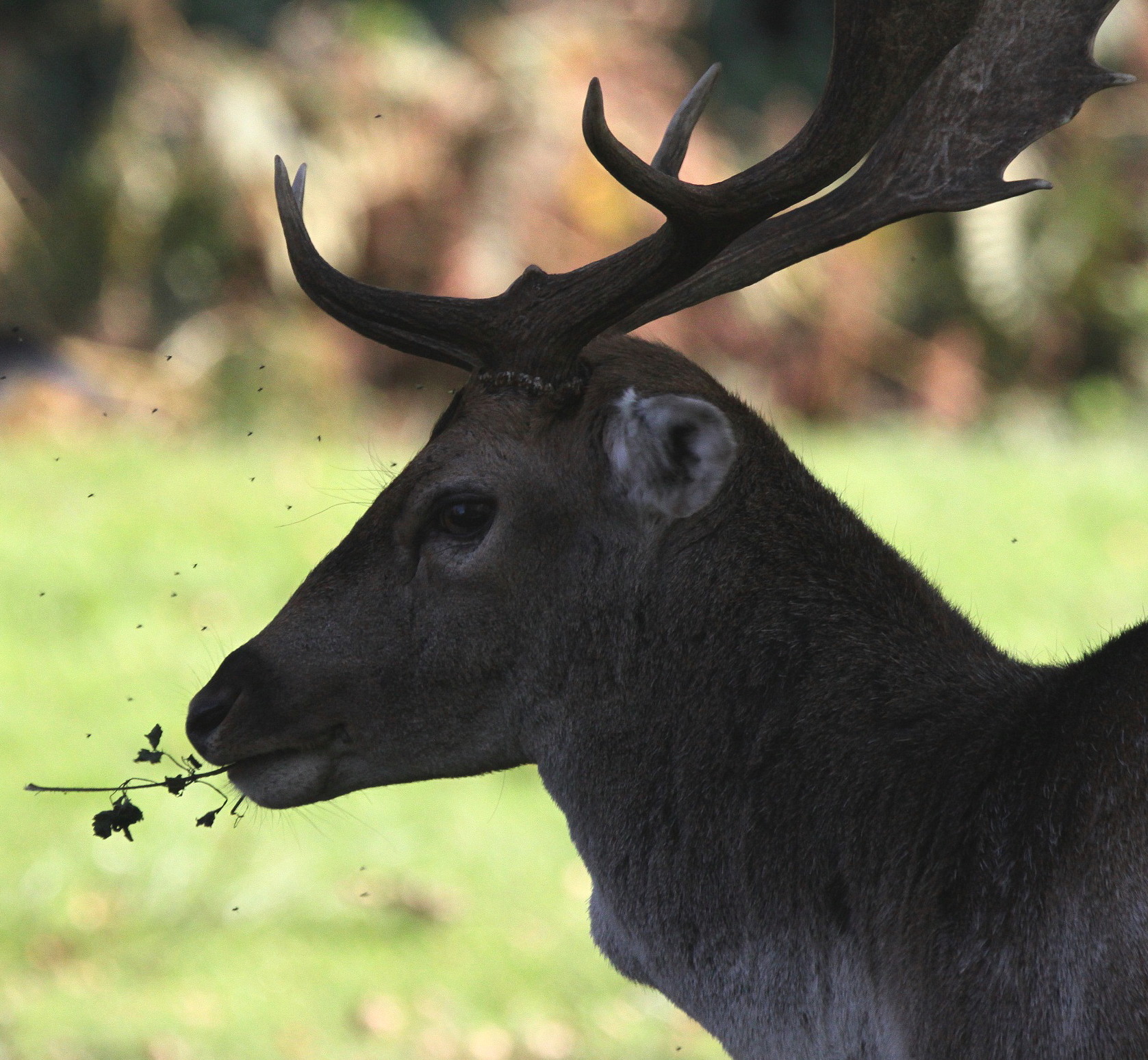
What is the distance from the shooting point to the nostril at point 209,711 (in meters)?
3.06

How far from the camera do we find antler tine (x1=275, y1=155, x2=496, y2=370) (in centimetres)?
312

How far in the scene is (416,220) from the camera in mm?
13195

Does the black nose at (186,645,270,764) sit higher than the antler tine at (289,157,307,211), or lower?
lower

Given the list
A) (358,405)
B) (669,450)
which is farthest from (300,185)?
(358,405)

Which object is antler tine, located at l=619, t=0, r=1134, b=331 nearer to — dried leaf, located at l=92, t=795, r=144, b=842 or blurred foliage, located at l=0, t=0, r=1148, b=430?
dried leaf, located at l=92, t=795, r=144, b=842

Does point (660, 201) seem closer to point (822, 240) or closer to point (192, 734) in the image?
point (822, 240)

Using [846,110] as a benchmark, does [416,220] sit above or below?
above

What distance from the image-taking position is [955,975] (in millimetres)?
2535

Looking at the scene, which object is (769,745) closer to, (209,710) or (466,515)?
(466,515)

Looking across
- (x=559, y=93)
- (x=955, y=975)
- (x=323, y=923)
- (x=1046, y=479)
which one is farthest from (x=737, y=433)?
(x=559, y=93)

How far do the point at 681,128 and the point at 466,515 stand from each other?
1064mm

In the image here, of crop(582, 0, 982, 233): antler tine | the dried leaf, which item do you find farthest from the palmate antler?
the dried leaf

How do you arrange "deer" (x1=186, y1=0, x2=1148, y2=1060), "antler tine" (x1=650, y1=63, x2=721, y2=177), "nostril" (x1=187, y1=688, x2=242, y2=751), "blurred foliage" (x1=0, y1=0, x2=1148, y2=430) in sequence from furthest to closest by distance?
"blurred foliage" (x1=0, y1=0, x2=1148, y2=430), "antler tine" (x1=650, y1=63, x2=721, y2=177), "nostril" (x1=187, y1=688, x2=242, y2=751), "deer" (x1=186, y1=0, x2=1148, y2=1060)

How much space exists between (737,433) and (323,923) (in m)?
3.55
